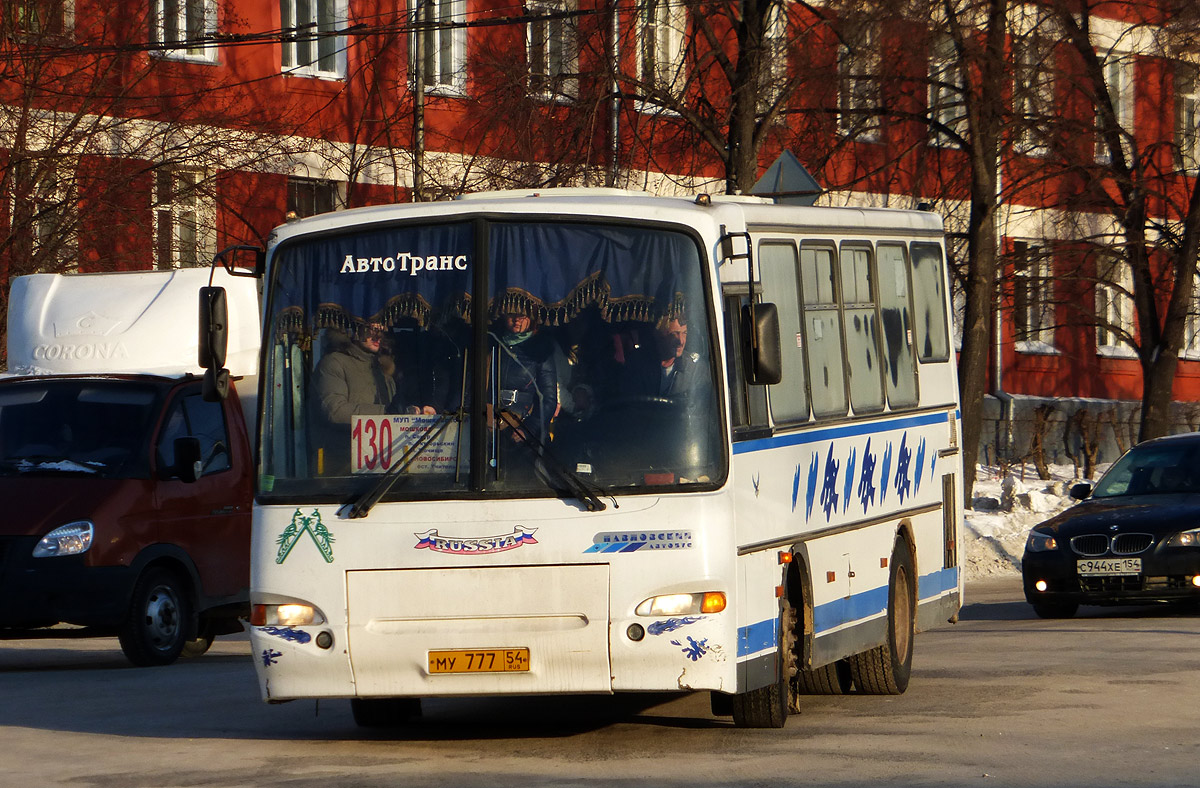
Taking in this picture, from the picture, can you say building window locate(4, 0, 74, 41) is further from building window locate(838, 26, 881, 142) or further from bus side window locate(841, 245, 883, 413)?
bus side window locate(841, 245, 883, 413)

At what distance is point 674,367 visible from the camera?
9.97m

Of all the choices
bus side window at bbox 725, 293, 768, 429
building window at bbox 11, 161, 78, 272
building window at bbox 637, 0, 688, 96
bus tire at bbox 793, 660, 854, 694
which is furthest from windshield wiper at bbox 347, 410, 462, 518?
building window at bbox 11, 161, 78, 272

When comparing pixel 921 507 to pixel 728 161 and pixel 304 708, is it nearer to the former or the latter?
pixel 304 708

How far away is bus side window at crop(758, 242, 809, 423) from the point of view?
10.9 meters

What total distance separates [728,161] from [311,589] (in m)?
14.0

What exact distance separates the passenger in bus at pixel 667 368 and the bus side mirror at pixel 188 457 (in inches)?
222

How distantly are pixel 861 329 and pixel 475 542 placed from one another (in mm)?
3590

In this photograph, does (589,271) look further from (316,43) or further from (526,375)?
(316,43)

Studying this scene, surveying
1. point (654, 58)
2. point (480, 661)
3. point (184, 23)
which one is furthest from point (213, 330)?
point (184, 23)

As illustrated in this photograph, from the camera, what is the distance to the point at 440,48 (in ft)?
98.3

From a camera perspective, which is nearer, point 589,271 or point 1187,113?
point 589,271

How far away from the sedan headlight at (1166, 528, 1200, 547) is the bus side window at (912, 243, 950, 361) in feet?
13.8

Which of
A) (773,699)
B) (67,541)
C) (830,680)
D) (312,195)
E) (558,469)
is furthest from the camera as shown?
(312,195)

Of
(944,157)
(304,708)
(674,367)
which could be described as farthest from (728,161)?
(674,367)
